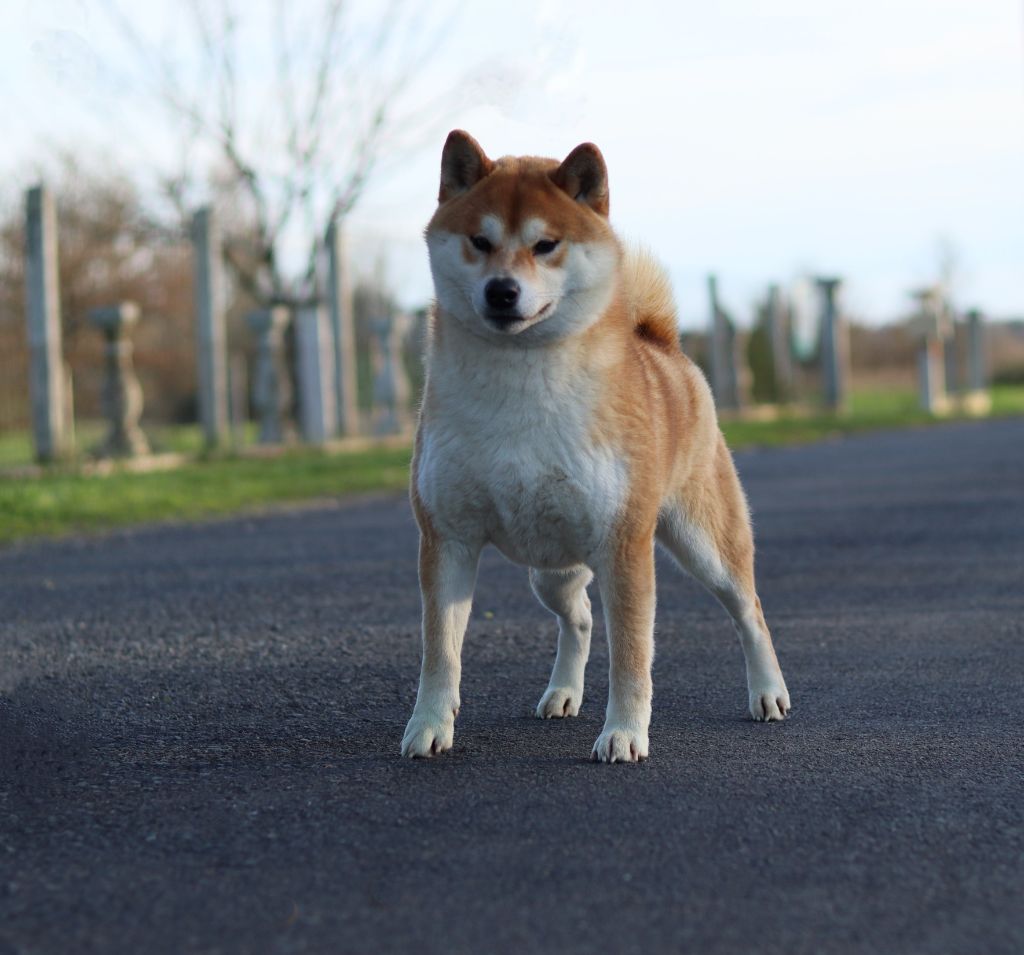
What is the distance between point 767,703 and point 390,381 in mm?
17755

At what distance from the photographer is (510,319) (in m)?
3.52

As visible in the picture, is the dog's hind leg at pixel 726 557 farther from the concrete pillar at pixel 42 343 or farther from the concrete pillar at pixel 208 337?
the concrete pillar at pixel 208 337

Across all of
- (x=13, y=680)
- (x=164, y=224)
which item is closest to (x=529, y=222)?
(x=13, y=680)

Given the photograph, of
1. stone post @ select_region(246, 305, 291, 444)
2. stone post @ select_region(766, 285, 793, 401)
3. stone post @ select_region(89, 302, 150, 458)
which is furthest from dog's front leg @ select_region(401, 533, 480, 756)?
stone post @ select_region(766, 285, 793, 401)

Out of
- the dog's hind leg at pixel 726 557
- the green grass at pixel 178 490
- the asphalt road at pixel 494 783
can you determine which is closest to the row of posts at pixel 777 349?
the green grass at pixel 178 490

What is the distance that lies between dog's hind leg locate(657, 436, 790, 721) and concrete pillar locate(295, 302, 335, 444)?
490 inches

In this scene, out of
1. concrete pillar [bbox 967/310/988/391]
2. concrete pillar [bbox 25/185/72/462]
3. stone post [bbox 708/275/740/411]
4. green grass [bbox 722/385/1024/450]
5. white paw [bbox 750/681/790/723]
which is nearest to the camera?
white paw [bbox 750/681/790/723]

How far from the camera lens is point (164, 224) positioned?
20.6 metres

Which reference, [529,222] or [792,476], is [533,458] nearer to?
[529,222]

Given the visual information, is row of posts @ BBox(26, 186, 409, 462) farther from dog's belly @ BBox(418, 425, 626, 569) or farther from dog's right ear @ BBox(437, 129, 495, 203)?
dog's belly @ BBox(418, 425, 626, 569)

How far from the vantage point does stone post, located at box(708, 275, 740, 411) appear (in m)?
24.7

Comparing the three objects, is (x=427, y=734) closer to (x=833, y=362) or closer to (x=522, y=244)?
(x=522, y=244)

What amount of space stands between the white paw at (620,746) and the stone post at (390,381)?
696 inches

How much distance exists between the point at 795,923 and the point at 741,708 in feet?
5.74
